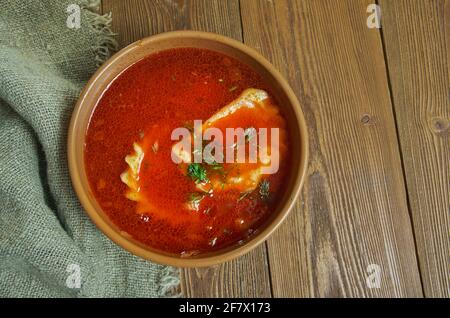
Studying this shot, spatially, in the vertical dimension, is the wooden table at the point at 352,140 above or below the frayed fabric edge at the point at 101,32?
below

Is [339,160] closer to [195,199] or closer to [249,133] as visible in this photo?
[249,133]

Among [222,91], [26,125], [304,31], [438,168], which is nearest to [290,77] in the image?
[304,31]

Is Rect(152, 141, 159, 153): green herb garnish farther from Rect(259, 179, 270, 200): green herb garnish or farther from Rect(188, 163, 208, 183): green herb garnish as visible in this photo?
Rect(259, 179, 270, 200): green herb garnish

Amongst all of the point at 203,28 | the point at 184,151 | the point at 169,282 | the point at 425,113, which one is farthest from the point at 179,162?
the point at 425,113

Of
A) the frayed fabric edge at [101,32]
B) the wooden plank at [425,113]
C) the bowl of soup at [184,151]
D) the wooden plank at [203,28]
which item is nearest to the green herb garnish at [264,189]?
the bowl of soup at [184,151]

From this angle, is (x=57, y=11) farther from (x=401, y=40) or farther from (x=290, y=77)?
(x=401, y=40)

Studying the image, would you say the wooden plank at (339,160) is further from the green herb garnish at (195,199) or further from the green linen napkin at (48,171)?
the green linen napkin at (48,171)
